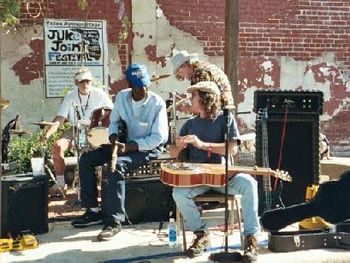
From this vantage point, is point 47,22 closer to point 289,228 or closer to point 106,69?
point 106,69

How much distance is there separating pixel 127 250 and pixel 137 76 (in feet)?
5.35

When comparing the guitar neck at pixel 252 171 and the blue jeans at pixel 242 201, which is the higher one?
the guitar neck at pixel 252 171

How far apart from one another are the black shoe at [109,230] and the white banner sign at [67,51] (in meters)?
3.84

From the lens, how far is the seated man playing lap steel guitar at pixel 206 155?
16.8 feet

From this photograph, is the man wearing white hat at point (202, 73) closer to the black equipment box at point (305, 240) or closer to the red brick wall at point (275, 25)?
the black equipment box at point (305, 240)

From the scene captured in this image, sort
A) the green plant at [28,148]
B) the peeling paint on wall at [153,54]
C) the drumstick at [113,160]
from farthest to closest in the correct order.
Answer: the peeling paint on wall at [153,54]
the green plant at [28,148]
the drumstick at [113,160]

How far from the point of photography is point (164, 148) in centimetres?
684

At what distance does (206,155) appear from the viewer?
558 centimetres

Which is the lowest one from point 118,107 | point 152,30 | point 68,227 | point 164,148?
point 68,227

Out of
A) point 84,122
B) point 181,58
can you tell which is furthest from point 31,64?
point 181,58

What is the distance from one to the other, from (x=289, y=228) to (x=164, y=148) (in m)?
1.63

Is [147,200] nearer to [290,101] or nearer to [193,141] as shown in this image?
[193,141]

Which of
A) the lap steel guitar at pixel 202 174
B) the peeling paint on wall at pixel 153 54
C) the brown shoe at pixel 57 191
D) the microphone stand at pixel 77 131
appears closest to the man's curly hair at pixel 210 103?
the lap steel guitar at pixel 202 174

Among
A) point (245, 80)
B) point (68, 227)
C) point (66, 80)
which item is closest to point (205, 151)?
point (68, 227)
